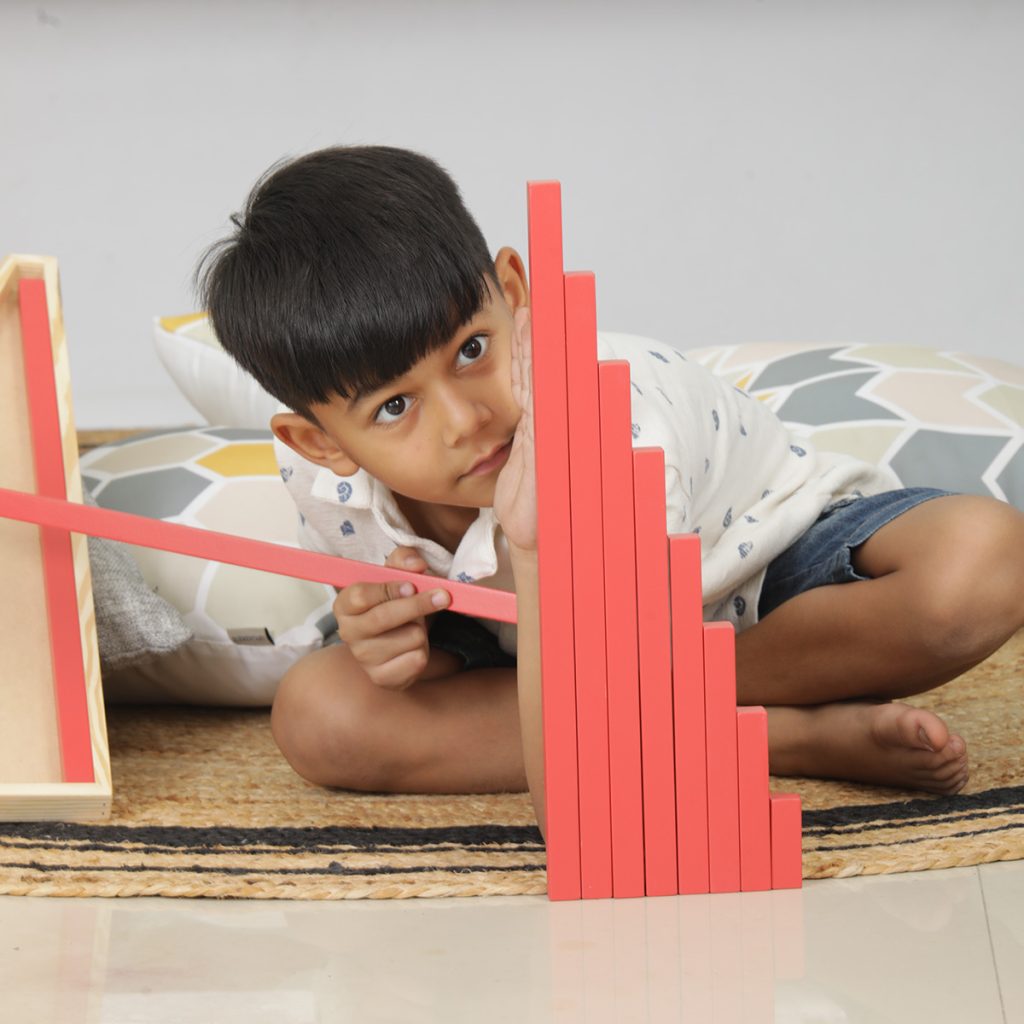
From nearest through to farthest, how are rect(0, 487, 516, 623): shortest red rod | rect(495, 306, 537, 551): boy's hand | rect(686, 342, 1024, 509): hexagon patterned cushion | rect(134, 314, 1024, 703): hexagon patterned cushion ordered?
rect(495, 306, 537, 551): boy's hand → rect(0, 487, 516, 623): shortest red rod → rect(134, 314, 1024, 703): hexagon patterned cushion → rect(686, 342, 1024, 509): hexagon patterned cushion

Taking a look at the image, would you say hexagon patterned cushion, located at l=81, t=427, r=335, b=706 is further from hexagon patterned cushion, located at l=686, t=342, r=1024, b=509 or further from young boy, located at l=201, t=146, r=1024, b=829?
hexagon patterned cushion, located at l=686, t=342, r=1024, b=509

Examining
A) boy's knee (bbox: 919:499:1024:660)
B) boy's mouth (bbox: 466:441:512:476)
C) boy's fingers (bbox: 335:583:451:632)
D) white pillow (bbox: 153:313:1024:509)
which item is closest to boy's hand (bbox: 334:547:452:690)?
boy's fingers (bbox: 335:583:451:632)

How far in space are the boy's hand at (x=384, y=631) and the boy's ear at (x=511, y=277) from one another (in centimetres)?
19

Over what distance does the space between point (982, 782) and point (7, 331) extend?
72cm

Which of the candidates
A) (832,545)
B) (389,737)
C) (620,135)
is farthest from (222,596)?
(620,135)

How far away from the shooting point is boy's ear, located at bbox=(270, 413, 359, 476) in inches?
36.2

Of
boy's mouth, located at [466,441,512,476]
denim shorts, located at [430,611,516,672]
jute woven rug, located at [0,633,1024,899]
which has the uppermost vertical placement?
boy's mouth, located at [466,441,512,476]

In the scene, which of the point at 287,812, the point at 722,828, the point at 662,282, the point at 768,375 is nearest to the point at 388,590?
the point at 287,812

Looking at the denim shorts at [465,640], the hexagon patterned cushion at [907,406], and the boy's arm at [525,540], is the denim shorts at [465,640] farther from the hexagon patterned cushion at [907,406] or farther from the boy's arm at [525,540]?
the hexagon patterned cushion at [907,406]

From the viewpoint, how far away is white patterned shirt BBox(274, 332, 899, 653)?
958mm

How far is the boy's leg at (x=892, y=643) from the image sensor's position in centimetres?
89

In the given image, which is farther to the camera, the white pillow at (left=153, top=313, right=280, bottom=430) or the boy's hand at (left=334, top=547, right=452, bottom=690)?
the white pillow at (left=153, top=313, right=280, bottom=430)

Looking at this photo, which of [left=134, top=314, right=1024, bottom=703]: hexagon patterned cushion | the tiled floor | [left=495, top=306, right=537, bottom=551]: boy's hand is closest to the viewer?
the tiled floor

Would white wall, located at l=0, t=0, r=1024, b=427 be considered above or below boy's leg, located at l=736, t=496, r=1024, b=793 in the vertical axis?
above
